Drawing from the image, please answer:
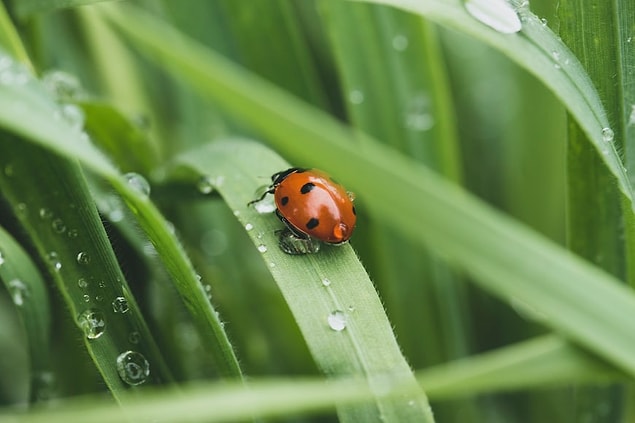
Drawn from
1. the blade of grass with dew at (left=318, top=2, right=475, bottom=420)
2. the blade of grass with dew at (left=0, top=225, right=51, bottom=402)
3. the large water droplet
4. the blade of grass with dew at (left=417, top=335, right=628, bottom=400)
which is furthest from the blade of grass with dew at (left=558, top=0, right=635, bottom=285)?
the blade of grass with dew at (left=0, top=225, right=51, bottom=402)

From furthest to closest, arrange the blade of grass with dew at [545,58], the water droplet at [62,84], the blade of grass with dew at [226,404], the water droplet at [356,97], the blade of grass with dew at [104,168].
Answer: the water droplet at [356,97]
the water droplet at [62,84]
the blade of grass with dew at [545,58]
the blade of grass with dew at [104,168]
the blade of grass with dew at [226,404]

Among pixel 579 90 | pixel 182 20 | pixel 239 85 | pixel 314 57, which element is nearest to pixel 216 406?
pixel 239 85

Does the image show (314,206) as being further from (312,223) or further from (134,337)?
(134,337)

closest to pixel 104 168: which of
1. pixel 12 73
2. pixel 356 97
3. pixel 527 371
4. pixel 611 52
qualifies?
pixel 12 73

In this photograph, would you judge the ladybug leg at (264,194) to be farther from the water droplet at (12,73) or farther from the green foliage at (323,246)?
the water droplet at (12,73)

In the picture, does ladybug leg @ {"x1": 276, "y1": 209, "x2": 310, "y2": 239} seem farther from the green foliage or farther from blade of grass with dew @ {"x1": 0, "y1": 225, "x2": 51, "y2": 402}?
blade of grass with dew @ {"x1": 0, "y1": 225, "x2": 51, "y2": 402}

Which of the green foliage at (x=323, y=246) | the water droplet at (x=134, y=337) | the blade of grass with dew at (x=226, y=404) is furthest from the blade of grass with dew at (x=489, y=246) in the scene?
the water droplet at (x=134, y=337)
